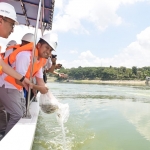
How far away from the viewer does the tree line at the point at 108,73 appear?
3622 inches

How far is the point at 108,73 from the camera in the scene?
92.7 meters

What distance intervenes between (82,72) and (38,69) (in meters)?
97.5

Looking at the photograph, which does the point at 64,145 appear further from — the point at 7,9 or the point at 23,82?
the point at 7,9

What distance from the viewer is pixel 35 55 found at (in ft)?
8.94

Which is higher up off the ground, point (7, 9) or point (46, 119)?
point (7, 9)

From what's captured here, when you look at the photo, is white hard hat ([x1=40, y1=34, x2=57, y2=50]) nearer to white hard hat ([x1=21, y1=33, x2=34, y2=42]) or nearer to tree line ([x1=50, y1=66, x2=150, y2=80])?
white hard hat ([x1=21, y1=33, x2=34, y2=42])

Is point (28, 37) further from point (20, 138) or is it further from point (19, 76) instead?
point (20, 138)

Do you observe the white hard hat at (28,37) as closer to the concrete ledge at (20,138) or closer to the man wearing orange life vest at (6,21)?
the man wearing orange life vest at (6,21)

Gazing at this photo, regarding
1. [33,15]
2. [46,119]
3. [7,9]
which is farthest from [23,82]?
[46,119]

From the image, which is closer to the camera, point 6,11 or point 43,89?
point 6,11

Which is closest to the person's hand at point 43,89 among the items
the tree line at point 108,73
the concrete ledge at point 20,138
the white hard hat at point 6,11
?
the concrete ledge at point 20,138

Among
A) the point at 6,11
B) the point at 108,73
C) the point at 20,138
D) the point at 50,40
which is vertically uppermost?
the point at 108,73

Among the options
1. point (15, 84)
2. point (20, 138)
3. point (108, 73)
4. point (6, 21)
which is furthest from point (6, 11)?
point (108, 73)

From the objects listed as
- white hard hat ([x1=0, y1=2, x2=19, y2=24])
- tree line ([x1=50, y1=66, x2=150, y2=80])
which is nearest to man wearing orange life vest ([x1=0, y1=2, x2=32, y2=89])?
white hard hat ([x1=0, y1=2, x2=19, y2=24])
